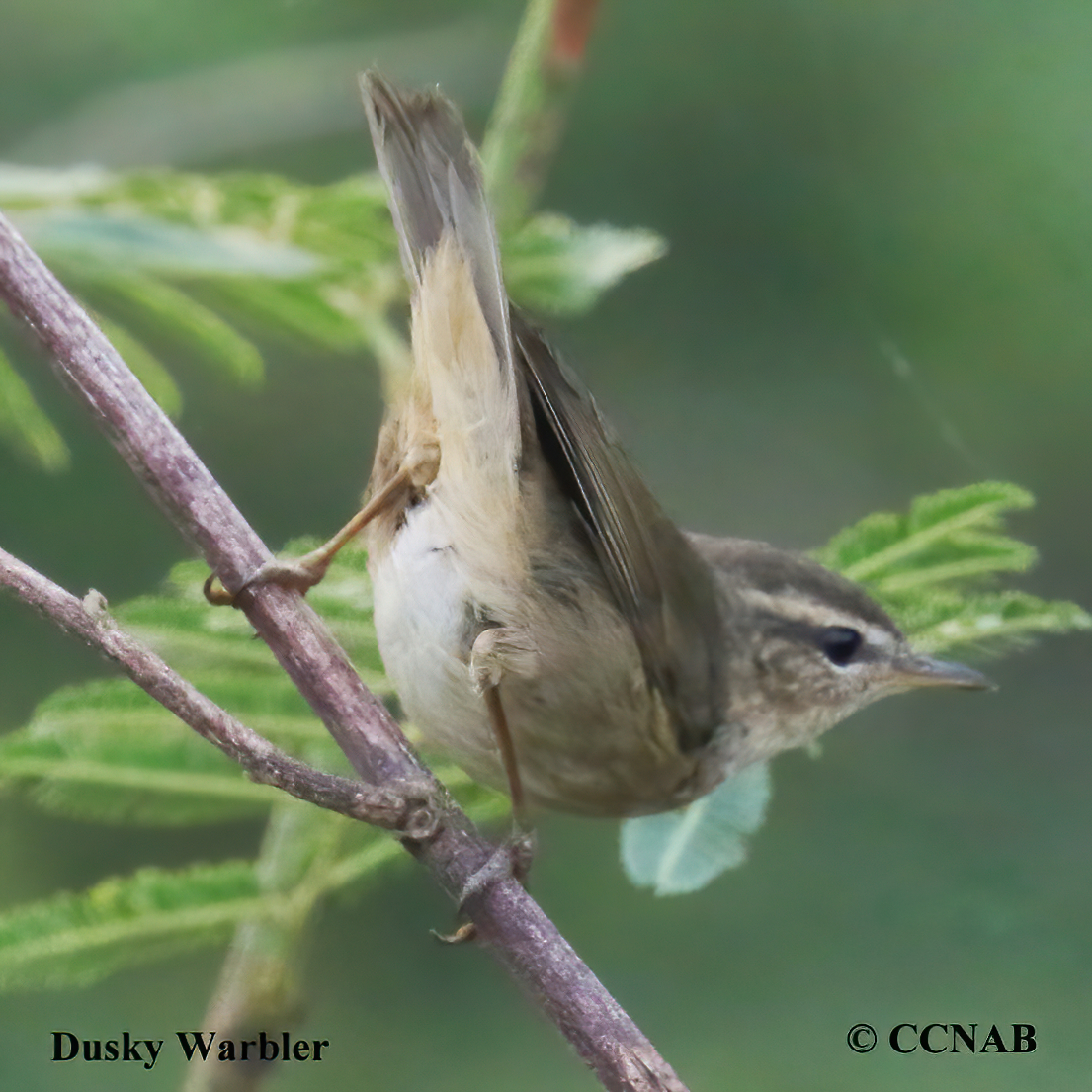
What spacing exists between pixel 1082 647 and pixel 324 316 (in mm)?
2779

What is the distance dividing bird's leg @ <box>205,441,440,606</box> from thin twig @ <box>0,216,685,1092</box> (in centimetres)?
18

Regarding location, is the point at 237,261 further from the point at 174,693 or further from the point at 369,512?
the point at 174,693

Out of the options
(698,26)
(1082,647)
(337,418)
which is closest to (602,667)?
(1082,647)

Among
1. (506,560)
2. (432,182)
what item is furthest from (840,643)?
(432,182)

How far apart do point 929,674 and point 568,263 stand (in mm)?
1196

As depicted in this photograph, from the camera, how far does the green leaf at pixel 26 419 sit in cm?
218

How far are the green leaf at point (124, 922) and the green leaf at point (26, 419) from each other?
26.6 inches

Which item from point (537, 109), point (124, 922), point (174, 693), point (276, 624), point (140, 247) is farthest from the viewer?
point (537, 109)

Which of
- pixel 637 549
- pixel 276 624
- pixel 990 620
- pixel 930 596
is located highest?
pixel 637 549

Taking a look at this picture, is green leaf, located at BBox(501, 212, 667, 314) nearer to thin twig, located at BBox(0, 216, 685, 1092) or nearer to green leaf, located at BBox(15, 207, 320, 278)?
green leaf, located at BBox(15, 207, 320, 278)

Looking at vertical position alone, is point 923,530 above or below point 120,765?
above

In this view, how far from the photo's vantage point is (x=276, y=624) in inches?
73.2

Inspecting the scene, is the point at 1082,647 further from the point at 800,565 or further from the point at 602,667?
the point at 602,667

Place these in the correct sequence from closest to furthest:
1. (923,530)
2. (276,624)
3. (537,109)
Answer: (276,624) → (923,530) → (537,109)
